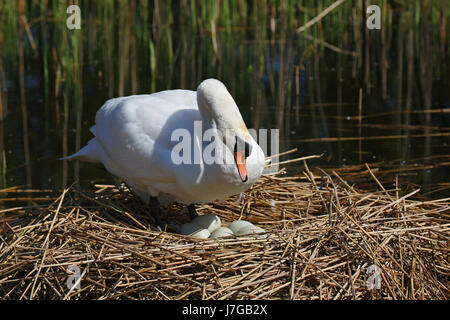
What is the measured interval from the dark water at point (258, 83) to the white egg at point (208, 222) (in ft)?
5.56

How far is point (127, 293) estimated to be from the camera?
3.64 m

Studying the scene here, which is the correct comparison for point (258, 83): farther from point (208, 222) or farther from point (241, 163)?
point (241, 163)

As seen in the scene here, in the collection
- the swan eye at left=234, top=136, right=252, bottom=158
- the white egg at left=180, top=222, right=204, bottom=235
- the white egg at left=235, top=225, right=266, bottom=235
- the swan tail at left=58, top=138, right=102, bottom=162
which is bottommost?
the white egg at left=180, top=222, right=204, bottom=235

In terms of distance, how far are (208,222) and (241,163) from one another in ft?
2.02

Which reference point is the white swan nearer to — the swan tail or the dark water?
the swan tail

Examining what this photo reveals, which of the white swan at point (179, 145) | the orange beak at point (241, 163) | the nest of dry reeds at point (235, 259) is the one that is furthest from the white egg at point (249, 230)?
the orange beak at point (241, 163)

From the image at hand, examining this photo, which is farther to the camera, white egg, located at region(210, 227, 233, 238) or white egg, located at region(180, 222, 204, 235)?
white egg, located at region(180, 222, 204, 235)

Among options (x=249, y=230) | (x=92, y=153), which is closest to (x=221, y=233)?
(x=249, y=230)

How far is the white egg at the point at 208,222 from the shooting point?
444 cm

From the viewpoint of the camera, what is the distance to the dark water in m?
6.77

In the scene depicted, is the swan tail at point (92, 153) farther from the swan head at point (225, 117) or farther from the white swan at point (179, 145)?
the swan head at point (225, 117)

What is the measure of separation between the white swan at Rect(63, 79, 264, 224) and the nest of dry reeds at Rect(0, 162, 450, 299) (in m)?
0.29

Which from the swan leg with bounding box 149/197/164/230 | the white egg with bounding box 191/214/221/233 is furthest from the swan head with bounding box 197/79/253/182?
the swan leg with bounding box 149/197/164/230

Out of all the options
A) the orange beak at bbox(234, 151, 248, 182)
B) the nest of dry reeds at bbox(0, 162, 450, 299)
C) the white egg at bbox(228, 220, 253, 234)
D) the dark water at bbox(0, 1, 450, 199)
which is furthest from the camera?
the dark water at bbox(0, 1, 450, 199)
